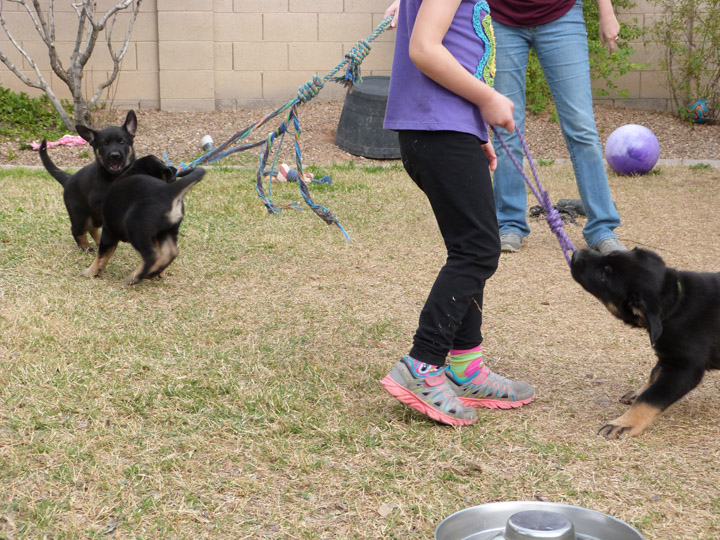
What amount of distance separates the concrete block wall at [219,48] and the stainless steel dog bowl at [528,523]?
29.0 ft

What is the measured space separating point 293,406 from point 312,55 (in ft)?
27.8

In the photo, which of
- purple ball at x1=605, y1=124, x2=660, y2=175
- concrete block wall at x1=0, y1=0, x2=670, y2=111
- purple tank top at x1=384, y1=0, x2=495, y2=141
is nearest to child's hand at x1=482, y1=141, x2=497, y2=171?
purple tank top at x1=384, y1=0, x2=495, y2=141

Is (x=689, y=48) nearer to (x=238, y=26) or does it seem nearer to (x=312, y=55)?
(x=312, y=55)

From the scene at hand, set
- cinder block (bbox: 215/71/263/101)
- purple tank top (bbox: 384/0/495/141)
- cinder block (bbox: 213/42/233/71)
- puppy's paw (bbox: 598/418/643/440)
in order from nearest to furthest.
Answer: purple tank top (bbox: 384/0/495/141) → puppy's paw (bbox: 598/418/643/440) → cinder block (bbox: 213/42/233/71) → cinder block (bbox: 215/71/263/101)

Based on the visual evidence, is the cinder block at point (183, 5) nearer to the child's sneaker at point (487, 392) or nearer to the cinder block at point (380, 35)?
the cinder block at point (380, 35)

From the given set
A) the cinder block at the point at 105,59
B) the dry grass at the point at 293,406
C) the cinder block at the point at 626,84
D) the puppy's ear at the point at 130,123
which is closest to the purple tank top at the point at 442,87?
the dry grass at the point at 293,406

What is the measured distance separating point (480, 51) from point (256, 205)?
4.01 m

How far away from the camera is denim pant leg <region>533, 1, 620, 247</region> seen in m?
4.95

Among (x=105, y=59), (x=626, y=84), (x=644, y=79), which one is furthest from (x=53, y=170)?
(x=644, y=79)

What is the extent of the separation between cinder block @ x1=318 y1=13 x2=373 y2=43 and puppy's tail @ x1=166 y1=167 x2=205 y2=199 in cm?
688

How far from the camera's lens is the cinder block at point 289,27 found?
417 inches

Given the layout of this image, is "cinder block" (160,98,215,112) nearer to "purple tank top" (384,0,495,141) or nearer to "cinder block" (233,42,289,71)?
"cinder block" (233,42,289,71)

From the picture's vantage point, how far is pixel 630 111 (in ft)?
36.4

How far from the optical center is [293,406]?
3.03 meters
